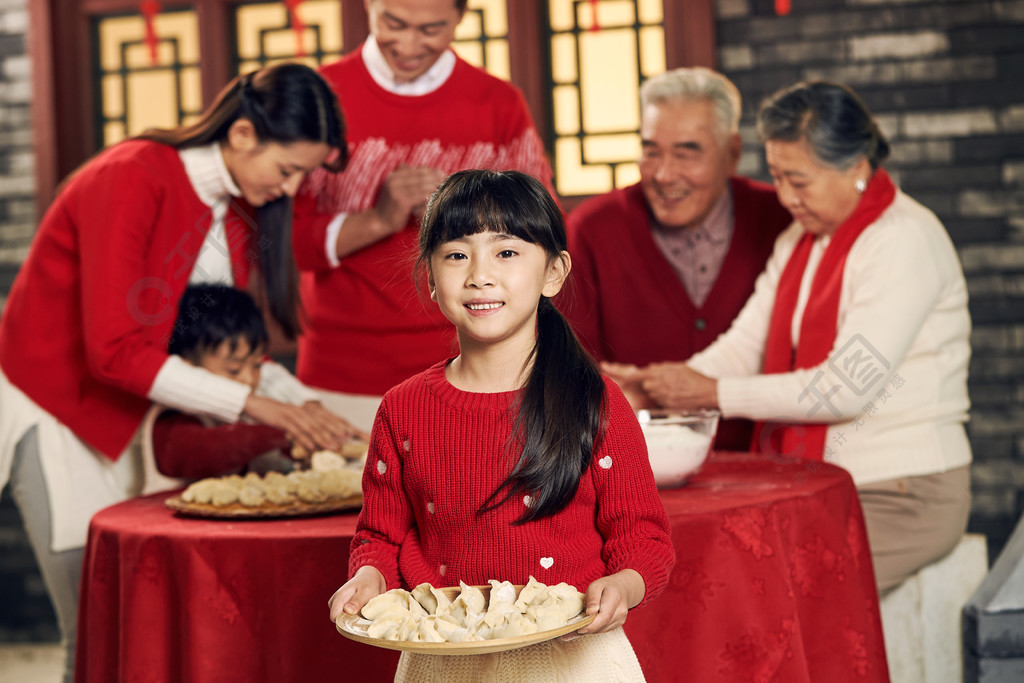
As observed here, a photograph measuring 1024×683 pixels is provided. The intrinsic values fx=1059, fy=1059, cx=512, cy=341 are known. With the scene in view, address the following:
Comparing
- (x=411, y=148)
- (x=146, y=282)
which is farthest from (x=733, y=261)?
(x=146, y=282)

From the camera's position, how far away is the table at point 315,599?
1.64m

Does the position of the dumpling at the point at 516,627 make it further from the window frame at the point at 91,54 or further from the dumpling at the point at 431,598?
the window frame at the point at 91,54

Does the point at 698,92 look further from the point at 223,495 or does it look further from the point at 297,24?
the point at 297,24

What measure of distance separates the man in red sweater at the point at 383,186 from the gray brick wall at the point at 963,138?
146 centimetres

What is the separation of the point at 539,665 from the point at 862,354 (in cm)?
137

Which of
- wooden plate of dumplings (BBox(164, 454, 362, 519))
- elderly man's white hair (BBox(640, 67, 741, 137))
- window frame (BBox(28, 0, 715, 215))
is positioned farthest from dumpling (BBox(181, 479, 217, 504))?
window frame (BBox(28, 0, 715, 215))

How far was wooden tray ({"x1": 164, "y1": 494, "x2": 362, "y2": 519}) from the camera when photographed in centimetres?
177

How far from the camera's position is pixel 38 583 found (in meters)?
4.38

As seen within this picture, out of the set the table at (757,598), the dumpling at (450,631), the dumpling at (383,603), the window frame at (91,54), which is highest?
the window frame at (91,54)

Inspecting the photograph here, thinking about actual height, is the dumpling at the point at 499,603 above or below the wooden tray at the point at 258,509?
above

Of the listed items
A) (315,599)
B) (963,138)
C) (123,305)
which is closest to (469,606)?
(315,599)

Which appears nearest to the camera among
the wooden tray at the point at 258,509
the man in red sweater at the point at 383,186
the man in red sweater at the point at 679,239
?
the wooden tray at the point at 258,509

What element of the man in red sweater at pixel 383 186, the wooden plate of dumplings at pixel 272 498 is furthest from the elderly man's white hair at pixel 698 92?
the wooden plate of dumplings at pixel 272 498

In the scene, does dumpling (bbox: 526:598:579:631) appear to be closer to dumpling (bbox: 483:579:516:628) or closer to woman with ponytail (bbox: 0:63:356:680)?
dumpling (bbox: 483:579:516:628)
